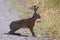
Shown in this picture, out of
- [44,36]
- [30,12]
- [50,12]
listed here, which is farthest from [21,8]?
[44,36]

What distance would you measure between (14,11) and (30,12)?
62cm

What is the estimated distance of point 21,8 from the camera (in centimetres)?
1171

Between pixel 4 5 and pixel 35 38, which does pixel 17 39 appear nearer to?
pixel 35 38

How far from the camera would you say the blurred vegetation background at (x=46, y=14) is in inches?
344

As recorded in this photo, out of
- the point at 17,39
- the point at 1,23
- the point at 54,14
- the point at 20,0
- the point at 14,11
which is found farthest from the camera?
the point at 20,0

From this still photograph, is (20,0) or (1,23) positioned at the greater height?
(1,23)

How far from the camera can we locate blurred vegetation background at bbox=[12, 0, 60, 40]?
8749 millimetres

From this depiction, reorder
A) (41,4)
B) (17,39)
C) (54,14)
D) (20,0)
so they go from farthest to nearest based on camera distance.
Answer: (20,0) → (41,4) → (54,14) → (17,39)

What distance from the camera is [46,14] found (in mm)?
10492

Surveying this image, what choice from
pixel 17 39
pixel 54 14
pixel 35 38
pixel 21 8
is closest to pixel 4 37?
pixel 17 39

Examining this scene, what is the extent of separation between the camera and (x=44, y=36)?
27.0 ft

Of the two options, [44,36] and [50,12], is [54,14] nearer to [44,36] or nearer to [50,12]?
[50,12]

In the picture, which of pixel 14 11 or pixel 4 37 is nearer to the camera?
pixel 4 37

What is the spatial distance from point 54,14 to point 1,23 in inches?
86.3
